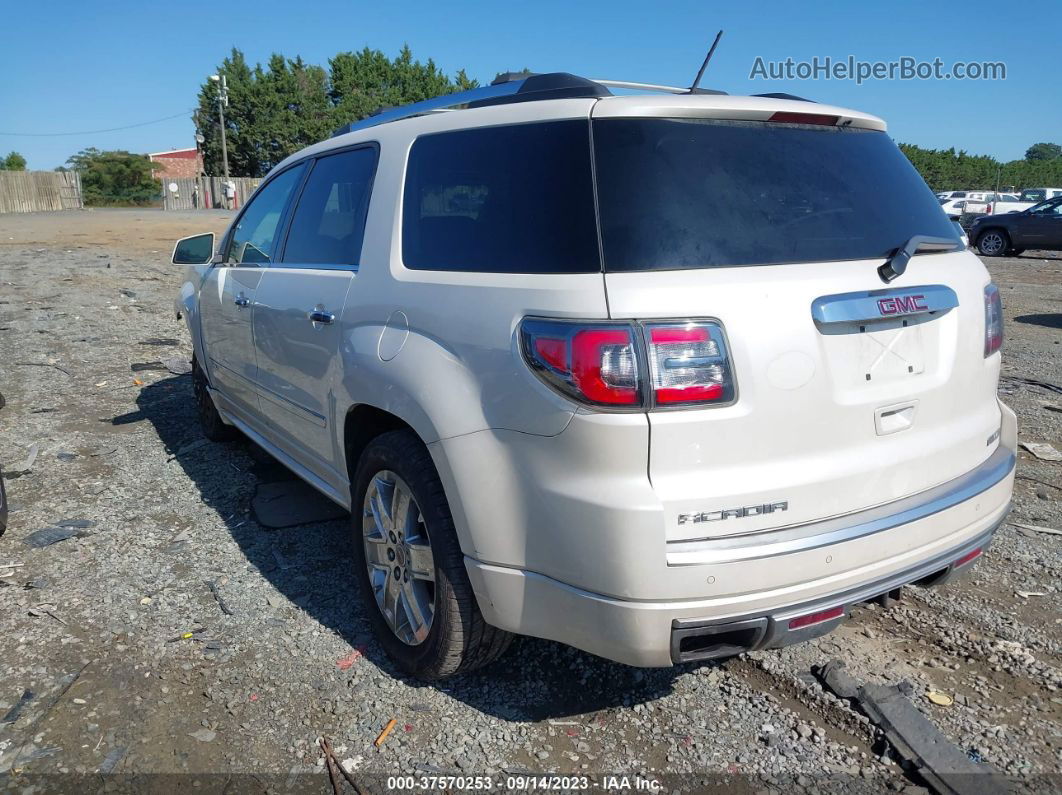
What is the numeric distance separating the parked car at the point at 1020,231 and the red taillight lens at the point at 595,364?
2185 centimetres

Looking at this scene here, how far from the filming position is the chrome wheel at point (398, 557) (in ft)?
9.42

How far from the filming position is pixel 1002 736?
8.70ft

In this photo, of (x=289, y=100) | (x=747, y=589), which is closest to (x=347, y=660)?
(x=747, y=589)

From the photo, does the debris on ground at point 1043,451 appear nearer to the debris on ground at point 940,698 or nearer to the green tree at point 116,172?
the debris on ground at point 940,698

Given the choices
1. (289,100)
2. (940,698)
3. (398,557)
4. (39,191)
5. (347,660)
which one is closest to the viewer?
(940,698)

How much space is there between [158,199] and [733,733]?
72062mm

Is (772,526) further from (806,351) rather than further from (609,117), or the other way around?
(609,117)

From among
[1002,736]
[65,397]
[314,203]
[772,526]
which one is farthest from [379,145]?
[65,397]

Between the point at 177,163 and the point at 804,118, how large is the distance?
98037 millimetres

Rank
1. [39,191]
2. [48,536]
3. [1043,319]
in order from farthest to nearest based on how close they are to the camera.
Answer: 1. [39,191]
2. [1043,319]
3. [48,536]

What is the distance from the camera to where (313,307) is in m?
3.48

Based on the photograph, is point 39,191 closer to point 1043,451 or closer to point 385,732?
point 1043,451

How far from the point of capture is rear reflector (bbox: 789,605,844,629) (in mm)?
2309

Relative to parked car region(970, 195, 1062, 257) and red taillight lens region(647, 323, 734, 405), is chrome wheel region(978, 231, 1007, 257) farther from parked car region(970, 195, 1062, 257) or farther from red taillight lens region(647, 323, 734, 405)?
red taillight lens region(647, 323, 734, 405)
